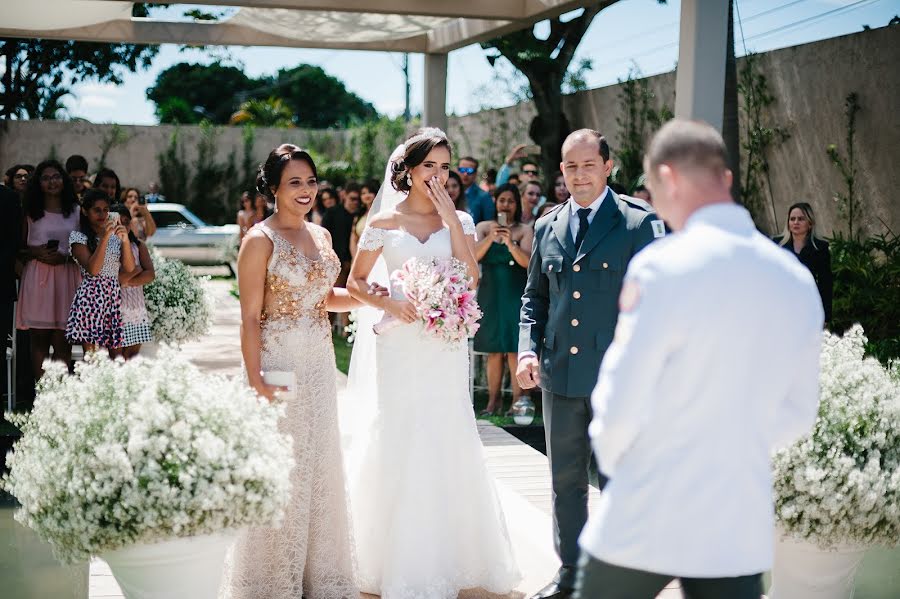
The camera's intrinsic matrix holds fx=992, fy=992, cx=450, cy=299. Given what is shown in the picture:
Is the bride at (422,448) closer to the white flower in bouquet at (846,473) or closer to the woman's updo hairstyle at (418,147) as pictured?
the woman's updo hairstyle at (418,147)

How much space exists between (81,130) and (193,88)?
4293cm

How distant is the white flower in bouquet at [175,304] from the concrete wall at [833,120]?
22.8ft

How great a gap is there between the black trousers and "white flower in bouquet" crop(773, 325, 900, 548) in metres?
1.32

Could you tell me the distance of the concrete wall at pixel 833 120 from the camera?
10375 mm

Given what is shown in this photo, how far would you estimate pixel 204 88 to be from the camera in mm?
69312

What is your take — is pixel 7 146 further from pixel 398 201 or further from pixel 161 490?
pixel 161 490

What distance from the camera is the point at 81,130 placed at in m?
Answer: 27.7

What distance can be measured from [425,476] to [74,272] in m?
5.01

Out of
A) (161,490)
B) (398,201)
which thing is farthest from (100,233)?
(161,490)

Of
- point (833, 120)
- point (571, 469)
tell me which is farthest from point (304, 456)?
point (833, 120)

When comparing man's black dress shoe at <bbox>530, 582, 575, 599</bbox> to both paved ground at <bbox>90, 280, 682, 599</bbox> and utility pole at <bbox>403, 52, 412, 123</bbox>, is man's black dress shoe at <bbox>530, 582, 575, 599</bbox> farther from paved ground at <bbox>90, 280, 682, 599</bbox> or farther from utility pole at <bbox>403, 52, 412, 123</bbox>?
utility pole at <bbox>403, 52, 412, 123</bbox>

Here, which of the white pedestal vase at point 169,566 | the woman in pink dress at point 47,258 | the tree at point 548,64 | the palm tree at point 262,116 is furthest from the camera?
the palm tree at point 262,116

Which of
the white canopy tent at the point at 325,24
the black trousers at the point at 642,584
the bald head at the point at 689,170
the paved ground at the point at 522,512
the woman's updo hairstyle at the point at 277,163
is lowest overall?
the paved ground at the point at 522,512

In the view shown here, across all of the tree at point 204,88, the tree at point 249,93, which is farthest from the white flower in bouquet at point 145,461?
the tree at point 204,88
